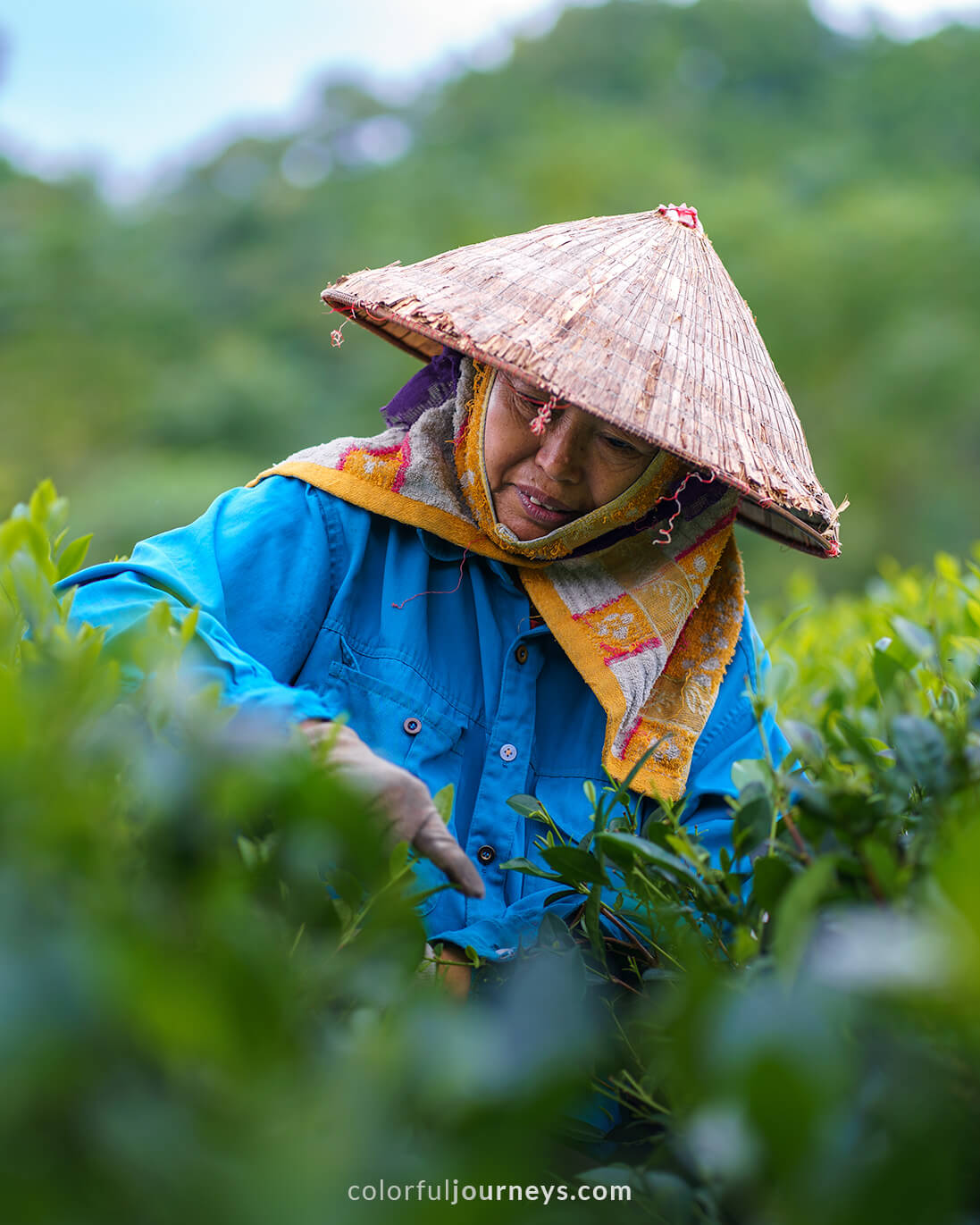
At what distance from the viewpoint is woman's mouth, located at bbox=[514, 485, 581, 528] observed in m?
1.31

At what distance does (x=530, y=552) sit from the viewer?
1.34 metres

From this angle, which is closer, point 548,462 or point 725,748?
point 548,462

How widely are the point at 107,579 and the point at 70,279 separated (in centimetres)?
2193

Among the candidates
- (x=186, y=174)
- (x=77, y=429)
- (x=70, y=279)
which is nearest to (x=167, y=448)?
(x=77, y=429)

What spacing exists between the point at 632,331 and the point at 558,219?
61.1 ft

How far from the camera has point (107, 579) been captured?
3.47ft

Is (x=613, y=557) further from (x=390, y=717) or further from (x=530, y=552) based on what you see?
(x=390, y=717)

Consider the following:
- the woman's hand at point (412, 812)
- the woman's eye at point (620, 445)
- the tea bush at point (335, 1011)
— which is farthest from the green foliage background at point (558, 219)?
the tea bush at point (335, 1011)

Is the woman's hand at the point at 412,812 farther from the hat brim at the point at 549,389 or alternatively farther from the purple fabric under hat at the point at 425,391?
the purple fabric under hat at the point at 425,391

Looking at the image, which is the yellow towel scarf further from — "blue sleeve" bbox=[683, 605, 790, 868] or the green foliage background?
the green foliage background

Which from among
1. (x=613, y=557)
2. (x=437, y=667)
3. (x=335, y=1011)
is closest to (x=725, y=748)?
(x=613, y=557)

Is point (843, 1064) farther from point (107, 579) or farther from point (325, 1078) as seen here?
point (107, 579)

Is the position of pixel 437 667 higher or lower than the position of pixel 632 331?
lower

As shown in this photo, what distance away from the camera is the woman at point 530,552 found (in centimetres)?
117
